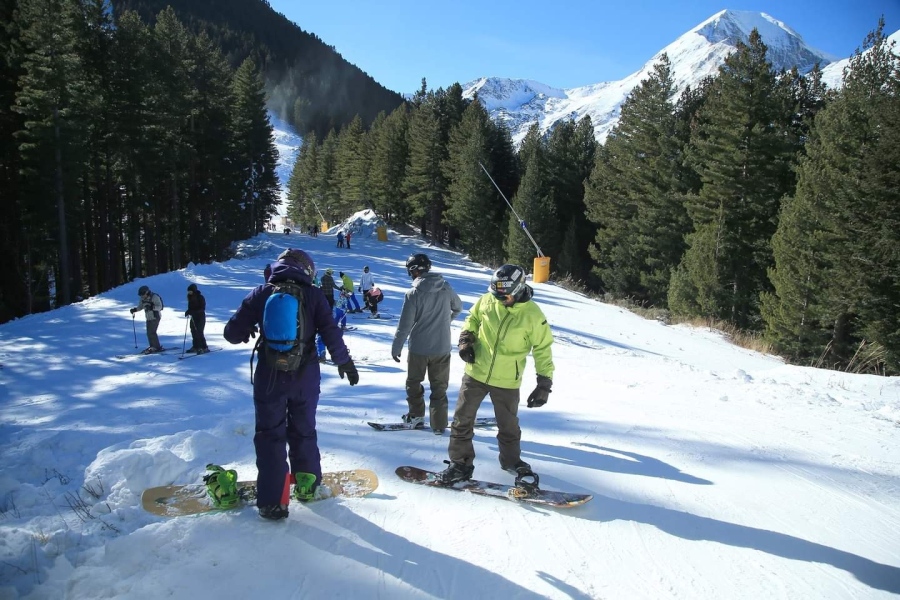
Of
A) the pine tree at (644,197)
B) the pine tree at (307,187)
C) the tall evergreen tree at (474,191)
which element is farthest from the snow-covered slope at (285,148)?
the pine tree at (644,197)

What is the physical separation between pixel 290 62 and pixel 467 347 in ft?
587

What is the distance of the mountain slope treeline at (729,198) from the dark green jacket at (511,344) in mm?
15236

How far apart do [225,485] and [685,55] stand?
238 metres

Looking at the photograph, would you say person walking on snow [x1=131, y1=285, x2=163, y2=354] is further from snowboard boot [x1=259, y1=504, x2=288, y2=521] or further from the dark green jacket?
the dark green jacket

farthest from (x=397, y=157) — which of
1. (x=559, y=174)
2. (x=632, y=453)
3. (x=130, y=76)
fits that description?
(x=632, y=453)

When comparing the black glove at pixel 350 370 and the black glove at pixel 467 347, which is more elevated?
the black glove at pixel 467 347

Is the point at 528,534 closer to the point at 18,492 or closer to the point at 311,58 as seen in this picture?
the point at 18,492

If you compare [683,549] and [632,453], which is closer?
[683,549]

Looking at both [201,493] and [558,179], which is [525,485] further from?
Result: [558,179]

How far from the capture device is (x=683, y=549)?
340 centimetres

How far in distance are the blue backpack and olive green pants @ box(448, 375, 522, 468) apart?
1454 mm

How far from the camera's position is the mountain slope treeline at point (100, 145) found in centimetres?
2234

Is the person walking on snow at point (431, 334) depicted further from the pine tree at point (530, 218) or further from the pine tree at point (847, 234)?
the pine tree at point (530, 218)

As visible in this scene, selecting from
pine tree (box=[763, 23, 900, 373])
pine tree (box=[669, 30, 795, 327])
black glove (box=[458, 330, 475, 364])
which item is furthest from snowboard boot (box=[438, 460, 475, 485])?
pine tree (box=[669, 30, 795, 327])
